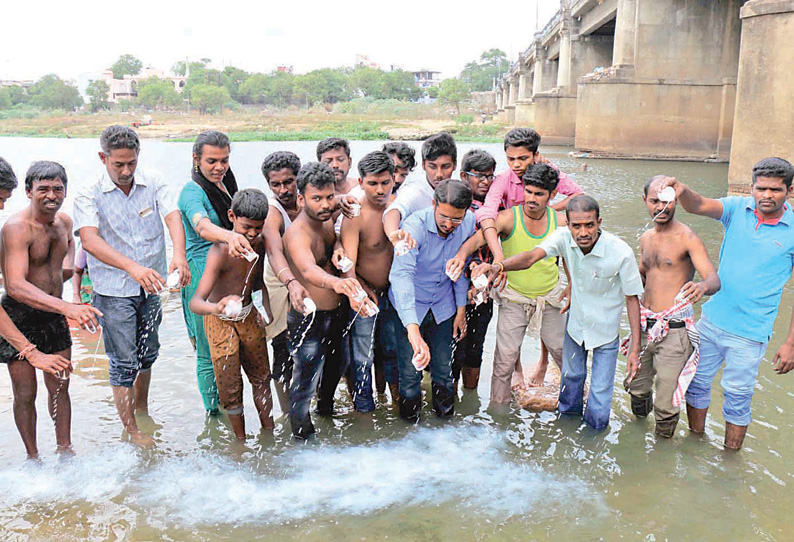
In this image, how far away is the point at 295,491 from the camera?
399cm

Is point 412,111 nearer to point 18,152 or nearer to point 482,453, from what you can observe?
point 18,152

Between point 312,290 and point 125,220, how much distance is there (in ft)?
4.24

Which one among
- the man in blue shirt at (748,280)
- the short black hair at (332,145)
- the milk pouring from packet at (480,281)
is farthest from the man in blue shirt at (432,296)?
the man in blue shirt at (748,280)

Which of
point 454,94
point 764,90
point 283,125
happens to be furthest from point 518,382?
point 454,94

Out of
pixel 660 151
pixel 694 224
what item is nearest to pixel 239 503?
pixel 694 224

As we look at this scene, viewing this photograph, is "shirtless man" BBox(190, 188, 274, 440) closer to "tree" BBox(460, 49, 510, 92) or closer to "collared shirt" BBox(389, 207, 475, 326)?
"collared shirt" BBox(389, 207, 475, 326)

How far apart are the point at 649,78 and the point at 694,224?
41.6ft

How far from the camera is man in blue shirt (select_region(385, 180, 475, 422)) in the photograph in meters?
4.21

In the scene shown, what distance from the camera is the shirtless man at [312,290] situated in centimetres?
413

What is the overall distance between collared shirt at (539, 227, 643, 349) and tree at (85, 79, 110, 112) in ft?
323

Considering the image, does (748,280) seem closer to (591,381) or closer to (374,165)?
(591,381)

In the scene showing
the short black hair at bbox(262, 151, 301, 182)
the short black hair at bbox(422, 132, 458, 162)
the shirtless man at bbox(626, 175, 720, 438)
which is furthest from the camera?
the short black hair at bbox(422, 132, 458, 162)

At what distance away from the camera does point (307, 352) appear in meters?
4.28

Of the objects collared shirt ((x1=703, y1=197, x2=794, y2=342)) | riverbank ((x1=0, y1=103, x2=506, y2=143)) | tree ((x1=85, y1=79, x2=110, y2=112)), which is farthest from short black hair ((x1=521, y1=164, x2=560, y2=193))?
tree ((x1=85, y1=79, x2=110, y2=112))
